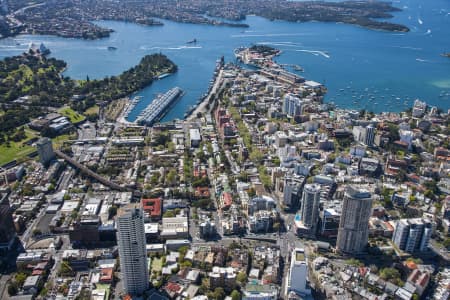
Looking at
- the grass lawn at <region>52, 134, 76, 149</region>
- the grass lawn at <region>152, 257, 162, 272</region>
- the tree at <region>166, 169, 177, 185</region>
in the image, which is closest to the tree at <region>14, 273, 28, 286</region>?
the grass lawn at <region>152, 257, 162, 272</region>

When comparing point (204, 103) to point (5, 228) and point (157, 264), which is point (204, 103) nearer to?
point (157, 264)

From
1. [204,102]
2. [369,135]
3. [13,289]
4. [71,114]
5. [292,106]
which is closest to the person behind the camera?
[13,289]

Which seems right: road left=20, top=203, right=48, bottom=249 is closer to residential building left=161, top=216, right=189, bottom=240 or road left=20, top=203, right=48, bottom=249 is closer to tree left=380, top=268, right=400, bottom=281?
residential building left=161, top=216, right=189, bottom=240

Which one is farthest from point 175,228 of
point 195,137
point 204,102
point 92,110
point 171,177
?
point 204,102

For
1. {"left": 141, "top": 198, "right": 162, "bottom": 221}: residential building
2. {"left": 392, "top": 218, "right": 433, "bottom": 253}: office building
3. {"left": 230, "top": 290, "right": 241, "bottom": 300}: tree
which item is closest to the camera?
{"left": 230, "top": 290, "right": 241, "bottom": 300}: tree

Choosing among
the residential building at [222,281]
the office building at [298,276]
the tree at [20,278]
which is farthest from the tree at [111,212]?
the office building at [298,276]

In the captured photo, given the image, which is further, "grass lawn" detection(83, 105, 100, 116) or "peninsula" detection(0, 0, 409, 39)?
"peninsula" detection(0, 0, 409, 39)

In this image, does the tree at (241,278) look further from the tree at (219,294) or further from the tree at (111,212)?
the tree at (111,212)
